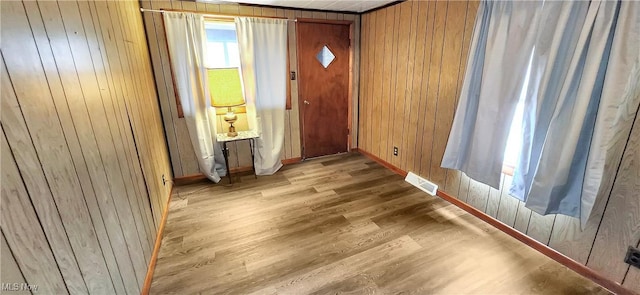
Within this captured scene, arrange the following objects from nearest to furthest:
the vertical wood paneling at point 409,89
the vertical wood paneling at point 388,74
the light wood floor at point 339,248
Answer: the light wood floor at point 339,248 → the vertical wood paneling at point 409,89 → the vertical wood paneling at point 388,74

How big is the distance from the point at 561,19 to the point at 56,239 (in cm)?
263

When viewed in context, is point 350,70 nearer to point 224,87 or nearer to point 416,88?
point 416,88

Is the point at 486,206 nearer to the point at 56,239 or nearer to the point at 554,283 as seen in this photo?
the point at 554,283

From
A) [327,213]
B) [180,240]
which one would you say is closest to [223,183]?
[180,240]

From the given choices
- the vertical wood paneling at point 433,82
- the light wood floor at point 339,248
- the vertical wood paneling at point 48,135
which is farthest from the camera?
the vertical wood paneling at point 433,82

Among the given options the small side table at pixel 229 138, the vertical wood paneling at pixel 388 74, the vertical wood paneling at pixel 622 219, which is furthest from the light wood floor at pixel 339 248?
the vertical wood paneling at pixel 388 74

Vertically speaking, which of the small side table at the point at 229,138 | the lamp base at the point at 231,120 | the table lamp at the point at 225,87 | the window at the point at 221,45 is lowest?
the small side table at the point at 229,138

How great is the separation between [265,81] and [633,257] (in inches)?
131

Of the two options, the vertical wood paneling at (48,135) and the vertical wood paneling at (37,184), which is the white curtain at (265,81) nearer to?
the vertical wood paneling at (48,135)

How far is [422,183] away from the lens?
2.98m

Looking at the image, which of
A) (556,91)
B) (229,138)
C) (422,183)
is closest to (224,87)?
(229,138)

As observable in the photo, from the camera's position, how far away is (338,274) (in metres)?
1.80

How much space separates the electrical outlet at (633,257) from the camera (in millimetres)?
1512

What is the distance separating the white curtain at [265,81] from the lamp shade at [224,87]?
323 mm
